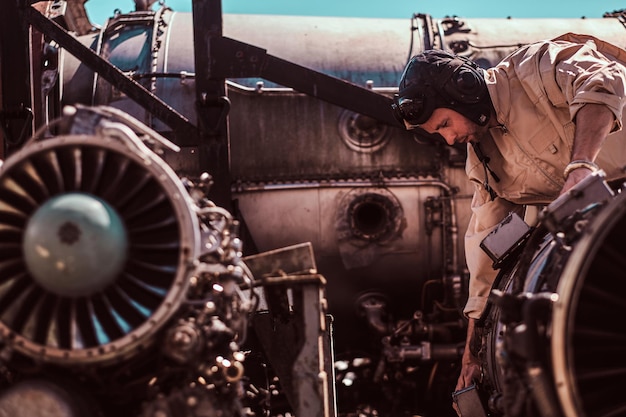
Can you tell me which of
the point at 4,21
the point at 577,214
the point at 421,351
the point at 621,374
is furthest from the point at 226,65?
the point at 621,374

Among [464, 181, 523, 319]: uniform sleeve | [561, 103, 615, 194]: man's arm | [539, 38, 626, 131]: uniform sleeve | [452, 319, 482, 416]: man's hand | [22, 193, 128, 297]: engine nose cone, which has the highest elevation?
[539, 38, 626, 131]: uniform sleeve

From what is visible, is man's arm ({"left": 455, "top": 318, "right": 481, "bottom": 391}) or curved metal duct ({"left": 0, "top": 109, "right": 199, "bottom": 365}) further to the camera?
man's arm ({"left": 455, "top": 318, "right": 481, "bottom": 391})

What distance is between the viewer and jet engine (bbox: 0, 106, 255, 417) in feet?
8.48

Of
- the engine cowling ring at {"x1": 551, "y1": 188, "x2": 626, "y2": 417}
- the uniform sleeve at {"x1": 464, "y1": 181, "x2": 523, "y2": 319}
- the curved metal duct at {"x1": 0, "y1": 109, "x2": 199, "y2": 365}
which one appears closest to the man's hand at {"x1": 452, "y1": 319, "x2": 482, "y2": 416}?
the uniform sleeve at {"x1": 464, "y1": 181, "x2": 523, "y2": 319}

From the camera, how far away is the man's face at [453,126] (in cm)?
381

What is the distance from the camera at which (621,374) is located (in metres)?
2.67

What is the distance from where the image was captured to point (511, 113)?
12.7 feet

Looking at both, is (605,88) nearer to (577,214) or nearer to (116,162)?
(577,214)

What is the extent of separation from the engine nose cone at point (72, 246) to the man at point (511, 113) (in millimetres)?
1734

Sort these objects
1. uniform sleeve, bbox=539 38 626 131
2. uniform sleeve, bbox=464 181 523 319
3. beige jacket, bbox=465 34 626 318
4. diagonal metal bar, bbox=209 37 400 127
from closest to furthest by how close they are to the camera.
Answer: uniform sleeve, bbox=539 38 626 131 → beige jacket, bbox=465 34 626 318 → uniform sleeve, bbox=464 181 523 319 → diagonal metal bar, bbox=209 37 400 127

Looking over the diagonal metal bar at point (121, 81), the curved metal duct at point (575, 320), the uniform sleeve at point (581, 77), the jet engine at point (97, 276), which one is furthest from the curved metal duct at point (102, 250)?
the diagonal metal bar at point (121, 81)

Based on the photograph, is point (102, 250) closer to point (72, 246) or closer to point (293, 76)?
point (72, 246)

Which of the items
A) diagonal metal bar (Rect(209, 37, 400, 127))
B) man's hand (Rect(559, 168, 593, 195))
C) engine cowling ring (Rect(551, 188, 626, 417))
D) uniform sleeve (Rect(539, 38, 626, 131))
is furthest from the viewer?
diagonal metal bar (Rect(209, 37, 400, 127))

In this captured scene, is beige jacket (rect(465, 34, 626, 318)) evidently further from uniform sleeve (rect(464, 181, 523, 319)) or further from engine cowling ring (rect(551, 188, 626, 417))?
engine cowling ring (rect(551, 188, 626, 417))
